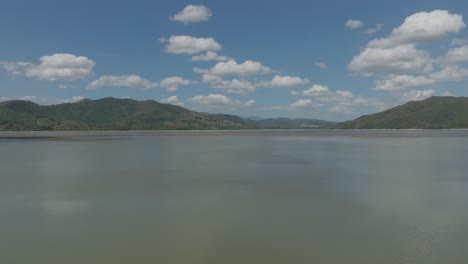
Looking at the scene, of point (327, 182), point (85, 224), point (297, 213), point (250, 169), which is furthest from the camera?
point (250, 169)

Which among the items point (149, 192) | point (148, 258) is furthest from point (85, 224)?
point (149, 192)

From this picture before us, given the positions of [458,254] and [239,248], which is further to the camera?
[239,248]

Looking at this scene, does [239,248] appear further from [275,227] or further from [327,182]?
[327,182]

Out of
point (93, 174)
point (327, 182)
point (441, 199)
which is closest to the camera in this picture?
point (441, 199)

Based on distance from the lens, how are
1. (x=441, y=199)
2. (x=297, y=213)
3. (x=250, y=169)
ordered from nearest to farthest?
(x=297, y=213) < (x=441, y=199) < (x=250, y=169)

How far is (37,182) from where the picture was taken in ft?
111

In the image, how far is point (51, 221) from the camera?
768 inches

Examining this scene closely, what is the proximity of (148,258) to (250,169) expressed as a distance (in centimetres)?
3006

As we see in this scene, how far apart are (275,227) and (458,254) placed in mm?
8288

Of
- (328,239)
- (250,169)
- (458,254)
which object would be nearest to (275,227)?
(328,239)

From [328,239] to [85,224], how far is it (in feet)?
43.8

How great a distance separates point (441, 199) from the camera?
24.9 meters

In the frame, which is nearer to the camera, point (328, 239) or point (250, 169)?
point (328, 239)

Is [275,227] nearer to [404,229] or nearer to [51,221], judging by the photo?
[404,229]
